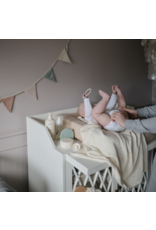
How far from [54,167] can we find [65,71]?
988 mm

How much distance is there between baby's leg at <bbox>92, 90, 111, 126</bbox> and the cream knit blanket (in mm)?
87

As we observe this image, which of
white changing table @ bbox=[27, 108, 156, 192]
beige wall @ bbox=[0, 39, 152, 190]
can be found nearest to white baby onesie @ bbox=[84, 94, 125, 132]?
white changing table @ bbox=[27, 108, 156, 192]

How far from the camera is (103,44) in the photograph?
2338mm

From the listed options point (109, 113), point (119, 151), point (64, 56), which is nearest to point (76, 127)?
point (109, 113)

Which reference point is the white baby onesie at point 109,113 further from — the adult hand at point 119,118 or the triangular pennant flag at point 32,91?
the triangular pennant flag at point 32,91

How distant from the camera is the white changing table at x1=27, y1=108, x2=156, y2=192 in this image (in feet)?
4.53

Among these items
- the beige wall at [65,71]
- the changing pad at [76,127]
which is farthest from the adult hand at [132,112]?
the beige wall at [65,71]

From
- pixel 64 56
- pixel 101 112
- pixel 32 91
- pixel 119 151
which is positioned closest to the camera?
pixel 119 151

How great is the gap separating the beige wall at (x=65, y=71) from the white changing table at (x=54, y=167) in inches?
7.4

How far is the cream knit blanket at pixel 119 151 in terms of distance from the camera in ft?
4.52

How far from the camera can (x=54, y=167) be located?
1545 mm

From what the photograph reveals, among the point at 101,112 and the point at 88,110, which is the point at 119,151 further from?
the point at 88,110

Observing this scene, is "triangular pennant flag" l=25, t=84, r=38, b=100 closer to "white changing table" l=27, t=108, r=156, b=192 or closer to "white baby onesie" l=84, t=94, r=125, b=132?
"white changing table" l=27, t=108, r=156, b=192

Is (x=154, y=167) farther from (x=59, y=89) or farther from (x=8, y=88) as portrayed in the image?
(x=8, y=88)
